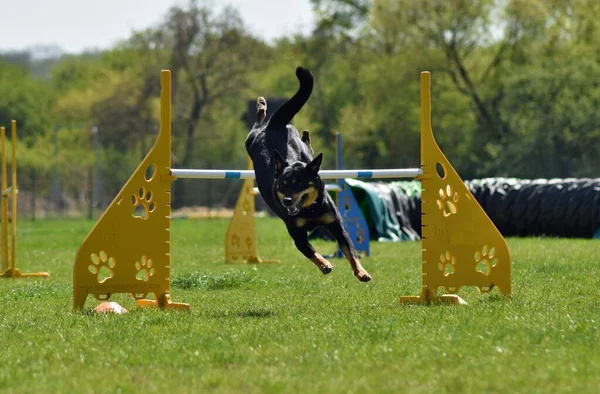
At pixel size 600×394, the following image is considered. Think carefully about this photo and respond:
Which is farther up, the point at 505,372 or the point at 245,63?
the point at 245,63

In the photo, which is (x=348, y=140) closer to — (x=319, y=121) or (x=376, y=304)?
(x=319, y=121)

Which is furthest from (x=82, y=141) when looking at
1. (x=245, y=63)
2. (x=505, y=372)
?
(x=505, y=372)

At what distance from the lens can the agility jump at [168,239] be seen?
7.76 meters

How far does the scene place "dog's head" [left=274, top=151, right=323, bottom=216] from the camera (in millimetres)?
7480

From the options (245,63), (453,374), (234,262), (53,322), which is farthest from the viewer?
(245,63)

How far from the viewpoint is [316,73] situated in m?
51.2

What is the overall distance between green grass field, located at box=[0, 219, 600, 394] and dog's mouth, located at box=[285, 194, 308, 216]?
2.44 feet

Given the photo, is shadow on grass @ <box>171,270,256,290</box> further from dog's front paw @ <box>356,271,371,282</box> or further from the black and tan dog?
dog's front paw @ <box>356,271,371,282</box>

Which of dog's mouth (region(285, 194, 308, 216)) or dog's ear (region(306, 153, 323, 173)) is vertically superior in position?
dog's ear (region(306, 153, 323, 173))

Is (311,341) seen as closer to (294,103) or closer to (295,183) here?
(295,183)

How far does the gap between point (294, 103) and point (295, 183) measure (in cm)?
118

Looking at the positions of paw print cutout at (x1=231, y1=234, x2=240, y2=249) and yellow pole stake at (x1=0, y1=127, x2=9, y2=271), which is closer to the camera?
yellow pole stake at (x1=0, y1=127, x2=9, y2=271)

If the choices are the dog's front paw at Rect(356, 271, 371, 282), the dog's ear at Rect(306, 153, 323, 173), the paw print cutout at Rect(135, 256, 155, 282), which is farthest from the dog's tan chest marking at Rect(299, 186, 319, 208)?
the paw print cutout at Rect(135, 256, 155, 282)

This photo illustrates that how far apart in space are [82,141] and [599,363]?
154 feet
